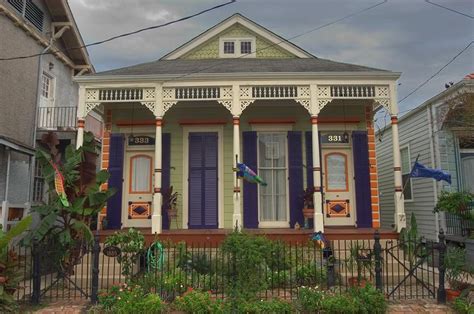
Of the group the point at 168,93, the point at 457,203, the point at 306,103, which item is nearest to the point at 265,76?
the point at 306,103

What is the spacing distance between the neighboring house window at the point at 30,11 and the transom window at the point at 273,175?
8200 millimetres

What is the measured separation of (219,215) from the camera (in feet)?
37.8

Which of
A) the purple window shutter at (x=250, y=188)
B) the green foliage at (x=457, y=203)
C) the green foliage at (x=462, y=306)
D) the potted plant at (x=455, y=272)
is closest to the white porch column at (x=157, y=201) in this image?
the purple window shutter at (x=250, y=188)

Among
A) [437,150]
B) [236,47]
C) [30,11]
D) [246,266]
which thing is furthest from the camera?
[236,47]

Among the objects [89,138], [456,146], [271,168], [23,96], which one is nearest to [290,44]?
[271,168]

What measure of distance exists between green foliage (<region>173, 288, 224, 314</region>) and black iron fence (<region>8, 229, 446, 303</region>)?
460 millimetres

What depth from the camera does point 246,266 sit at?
722cm

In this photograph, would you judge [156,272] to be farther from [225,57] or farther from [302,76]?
[225,57]

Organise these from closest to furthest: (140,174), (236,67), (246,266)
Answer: (246,266) < (236,67) < (140,174)

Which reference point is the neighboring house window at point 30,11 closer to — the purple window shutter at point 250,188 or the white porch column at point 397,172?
the purple window shutter at point 250,188

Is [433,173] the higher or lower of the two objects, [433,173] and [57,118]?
the lower

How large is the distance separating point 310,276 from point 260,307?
1.89 metres

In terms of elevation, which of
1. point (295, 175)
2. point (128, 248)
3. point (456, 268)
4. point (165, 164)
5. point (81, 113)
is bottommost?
point (456, 268)

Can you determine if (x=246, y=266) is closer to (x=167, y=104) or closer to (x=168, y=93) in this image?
(x=167, y=104)
